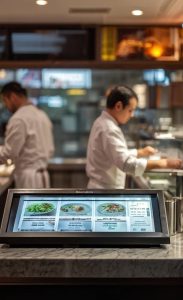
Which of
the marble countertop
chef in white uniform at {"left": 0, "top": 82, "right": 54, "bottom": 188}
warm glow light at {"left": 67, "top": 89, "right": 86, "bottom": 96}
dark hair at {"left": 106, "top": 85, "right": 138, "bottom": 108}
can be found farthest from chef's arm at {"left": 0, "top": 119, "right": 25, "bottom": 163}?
warm glow light at {"left": 67, "top": 89, "right": 86, "bottom": 96}

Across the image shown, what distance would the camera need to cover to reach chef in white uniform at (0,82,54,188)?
4043mm

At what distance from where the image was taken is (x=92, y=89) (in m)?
6.77

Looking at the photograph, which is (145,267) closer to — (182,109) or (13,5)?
(13,5)

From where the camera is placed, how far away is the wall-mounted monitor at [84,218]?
2.00 metres

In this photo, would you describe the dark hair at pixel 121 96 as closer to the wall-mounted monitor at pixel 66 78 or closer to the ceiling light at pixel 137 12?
the ceiling light at pixel 137 12

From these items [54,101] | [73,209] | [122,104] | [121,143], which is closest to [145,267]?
[73,209]

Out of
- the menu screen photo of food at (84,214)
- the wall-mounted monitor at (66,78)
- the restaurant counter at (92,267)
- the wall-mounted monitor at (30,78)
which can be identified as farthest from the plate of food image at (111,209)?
the wall-mounted monitor at (66,78)

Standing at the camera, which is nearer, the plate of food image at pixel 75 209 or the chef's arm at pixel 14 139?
the plate of food image at pixel 75 209

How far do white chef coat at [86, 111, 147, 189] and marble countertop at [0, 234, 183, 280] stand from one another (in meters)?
0.93

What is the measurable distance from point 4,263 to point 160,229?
595mm

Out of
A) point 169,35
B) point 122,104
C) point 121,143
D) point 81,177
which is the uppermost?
point 169,35

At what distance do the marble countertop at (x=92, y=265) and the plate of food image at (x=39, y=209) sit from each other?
222 millimetres

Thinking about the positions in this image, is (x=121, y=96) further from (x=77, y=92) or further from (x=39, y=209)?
(x=77, y=92)

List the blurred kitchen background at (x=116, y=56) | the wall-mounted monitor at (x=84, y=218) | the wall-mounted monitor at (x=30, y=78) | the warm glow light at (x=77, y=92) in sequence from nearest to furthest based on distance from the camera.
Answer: the wall-mounted monitor at (x=84, y=218) < the blurred kitchen background at (x=116, y=56) < the wall-mounted monitor at (x=30, y=78) < the warm glow light at (x=77, y=92)
